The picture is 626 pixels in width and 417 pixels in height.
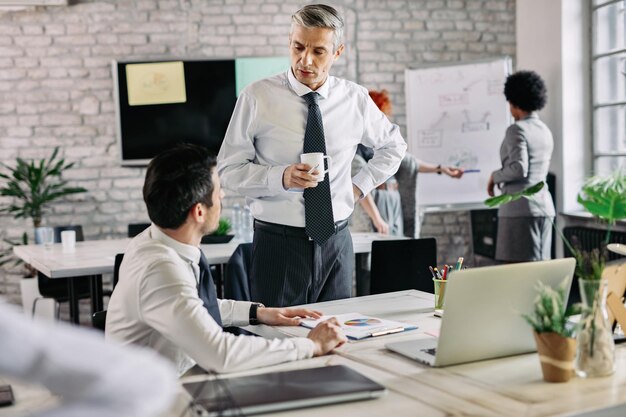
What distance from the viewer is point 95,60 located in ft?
20.5

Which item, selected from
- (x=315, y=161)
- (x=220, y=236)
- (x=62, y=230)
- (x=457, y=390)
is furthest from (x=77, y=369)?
(x=62, y=230)

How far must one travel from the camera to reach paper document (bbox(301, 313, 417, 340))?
207 centimetres

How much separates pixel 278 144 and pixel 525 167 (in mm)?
2373

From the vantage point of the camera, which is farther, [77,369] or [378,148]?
[378,148]

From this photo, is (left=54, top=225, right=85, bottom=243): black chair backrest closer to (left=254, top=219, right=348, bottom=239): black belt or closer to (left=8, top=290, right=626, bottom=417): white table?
(left=254, top=219, right=348, bottom=239): black belt

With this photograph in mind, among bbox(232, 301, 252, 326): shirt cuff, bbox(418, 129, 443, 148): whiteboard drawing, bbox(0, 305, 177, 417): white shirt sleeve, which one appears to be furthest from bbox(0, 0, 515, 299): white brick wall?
bbox(0, 305, 177, 417): white shirt sleeve

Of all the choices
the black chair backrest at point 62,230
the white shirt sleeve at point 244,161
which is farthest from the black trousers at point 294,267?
the black chair backrest at point 62,230

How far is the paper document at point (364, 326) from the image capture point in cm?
207

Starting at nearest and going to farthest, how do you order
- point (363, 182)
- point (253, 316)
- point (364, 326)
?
point (364, 326) → point (253, 316) → point (363, 182)

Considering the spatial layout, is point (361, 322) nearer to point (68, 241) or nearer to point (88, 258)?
point (88, 258)

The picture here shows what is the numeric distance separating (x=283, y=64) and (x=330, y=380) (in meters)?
5.12

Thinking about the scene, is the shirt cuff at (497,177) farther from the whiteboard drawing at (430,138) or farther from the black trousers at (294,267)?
the black trousers at (294,267)

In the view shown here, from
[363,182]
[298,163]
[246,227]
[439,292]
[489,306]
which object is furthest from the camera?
[246,227]

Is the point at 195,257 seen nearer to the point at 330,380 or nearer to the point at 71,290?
the point at 330,380
